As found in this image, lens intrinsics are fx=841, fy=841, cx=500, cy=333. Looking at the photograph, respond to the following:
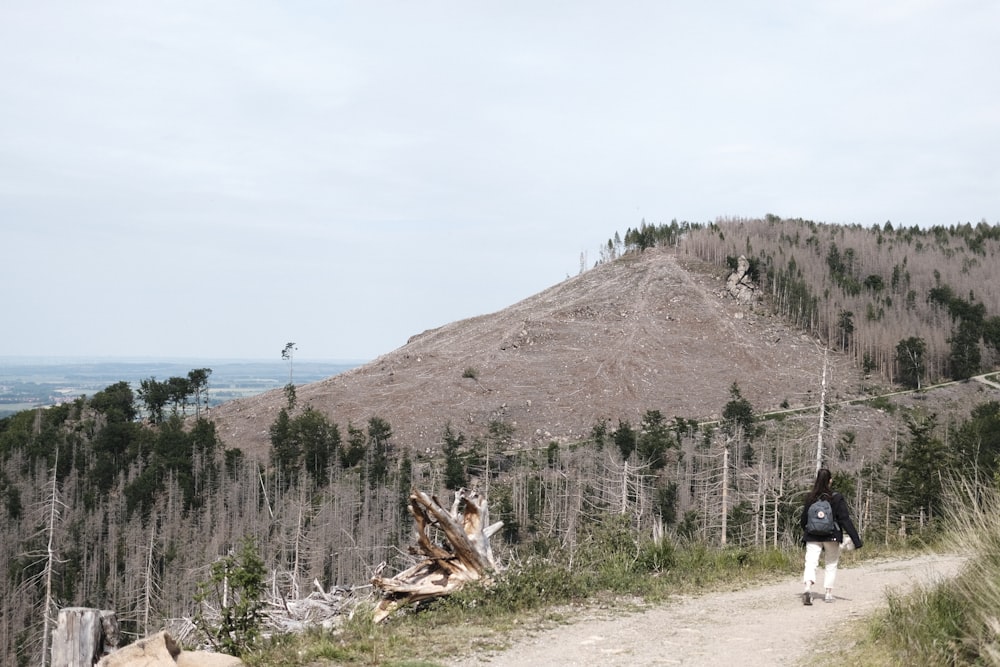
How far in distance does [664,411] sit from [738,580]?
75.0m

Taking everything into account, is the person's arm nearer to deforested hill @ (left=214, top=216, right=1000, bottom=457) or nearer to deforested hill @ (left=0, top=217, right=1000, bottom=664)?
deforested hill @ (left=0, top=217, right=1000, bottom=664)

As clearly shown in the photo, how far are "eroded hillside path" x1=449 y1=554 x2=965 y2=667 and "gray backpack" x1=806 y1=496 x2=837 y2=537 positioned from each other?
0.88 metres

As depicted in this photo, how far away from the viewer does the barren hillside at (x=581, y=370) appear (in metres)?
85.5

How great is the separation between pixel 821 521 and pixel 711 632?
2.32 metres

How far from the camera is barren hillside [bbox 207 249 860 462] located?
85500 millimetres

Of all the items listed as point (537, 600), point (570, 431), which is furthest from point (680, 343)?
point (537, 600)

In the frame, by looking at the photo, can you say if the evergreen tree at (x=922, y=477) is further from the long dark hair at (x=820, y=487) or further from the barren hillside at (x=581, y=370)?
the barren hillside at (x=581, y=370)

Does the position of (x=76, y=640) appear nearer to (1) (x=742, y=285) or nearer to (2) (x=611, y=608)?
(2) (x=611, y=608)

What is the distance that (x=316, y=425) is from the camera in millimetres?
72062

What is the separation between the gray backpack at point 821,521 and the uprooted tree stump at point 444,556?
4152 mm

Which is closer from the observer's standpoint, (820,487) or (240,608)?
(240,608)

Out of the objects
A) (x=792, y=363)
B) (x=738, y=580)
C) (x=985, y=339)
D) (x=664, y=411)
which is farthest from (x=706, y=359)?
(x=738, y=580)

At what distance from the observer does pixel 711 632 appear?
30.4ft

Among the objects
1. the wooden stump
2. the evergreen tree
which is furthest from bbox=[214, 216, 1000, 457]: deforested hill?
the wooden stump
